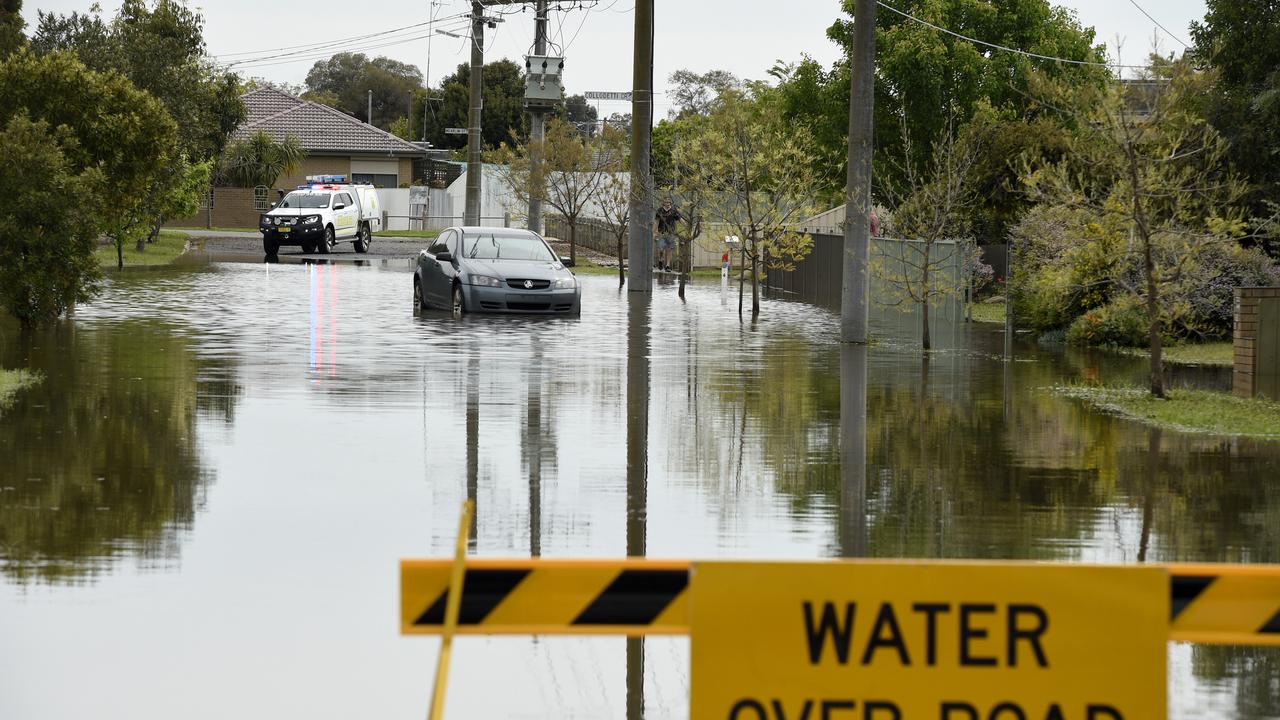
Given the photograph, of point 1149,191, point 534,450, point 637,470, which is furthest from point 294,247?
point 637,470

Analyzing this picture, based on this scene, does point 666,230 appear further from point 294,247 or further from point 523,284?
point 294,247

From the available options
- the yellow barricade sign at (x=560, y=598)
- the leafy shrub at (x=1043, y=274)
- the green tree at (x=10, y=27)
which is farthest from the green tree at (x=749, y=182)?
the yellow barricade sign at (x=560, y=598)

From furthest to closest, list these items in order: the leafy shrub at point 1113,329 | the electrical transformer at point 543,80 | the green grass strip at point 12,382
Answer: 1. the electrical transformer at point 543,80
2. the leafy shrub at point 1113,329
3. the green grass strip at point 12,382

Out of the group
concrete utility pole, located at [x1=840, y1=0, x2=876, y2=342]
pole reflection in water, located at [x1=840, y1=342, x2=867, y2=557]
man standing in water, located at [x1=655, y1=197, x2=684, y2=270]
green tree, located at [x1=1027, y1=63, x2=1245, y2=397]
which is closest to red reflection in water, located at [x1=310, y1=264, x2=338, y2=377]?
pole reflection in water, located at [x1=840, y1=342, x2=867, y2=557]

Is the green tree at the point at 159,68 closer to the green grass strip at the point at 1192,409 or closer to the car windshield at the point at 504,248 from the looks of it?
the car windshield at the point at 504,248

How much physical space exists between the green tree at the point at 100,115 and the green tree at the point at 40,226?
4657 millimetres

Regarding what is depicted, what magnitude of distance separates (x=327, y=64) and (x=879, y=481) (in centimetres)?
13404

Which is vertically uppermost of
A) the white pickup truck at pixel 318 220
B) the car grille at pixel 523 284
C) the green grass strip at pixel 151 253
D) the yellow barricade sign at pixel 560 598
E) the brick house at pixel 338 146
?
the brick house at pixel 338 146

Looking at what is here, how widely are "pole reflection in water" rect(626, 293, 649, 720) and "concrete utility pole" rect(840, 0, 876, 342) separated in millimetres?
2971

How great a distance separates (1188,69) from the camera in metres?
16.8

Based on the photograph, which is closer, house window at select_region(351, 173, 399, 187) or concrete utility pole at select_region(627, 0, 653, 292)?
concrete utility pole at select_region(627, 0, 653, 292)

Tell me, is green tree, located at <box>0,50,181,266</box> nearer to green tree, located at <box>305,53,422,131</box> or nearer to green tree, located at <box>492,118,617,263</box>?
green tree, located at <box>492,118,617,263</box>

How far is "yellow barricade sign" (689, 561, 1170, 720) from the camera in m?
4.39

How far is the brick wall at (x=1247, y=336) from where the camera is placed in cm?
1795
